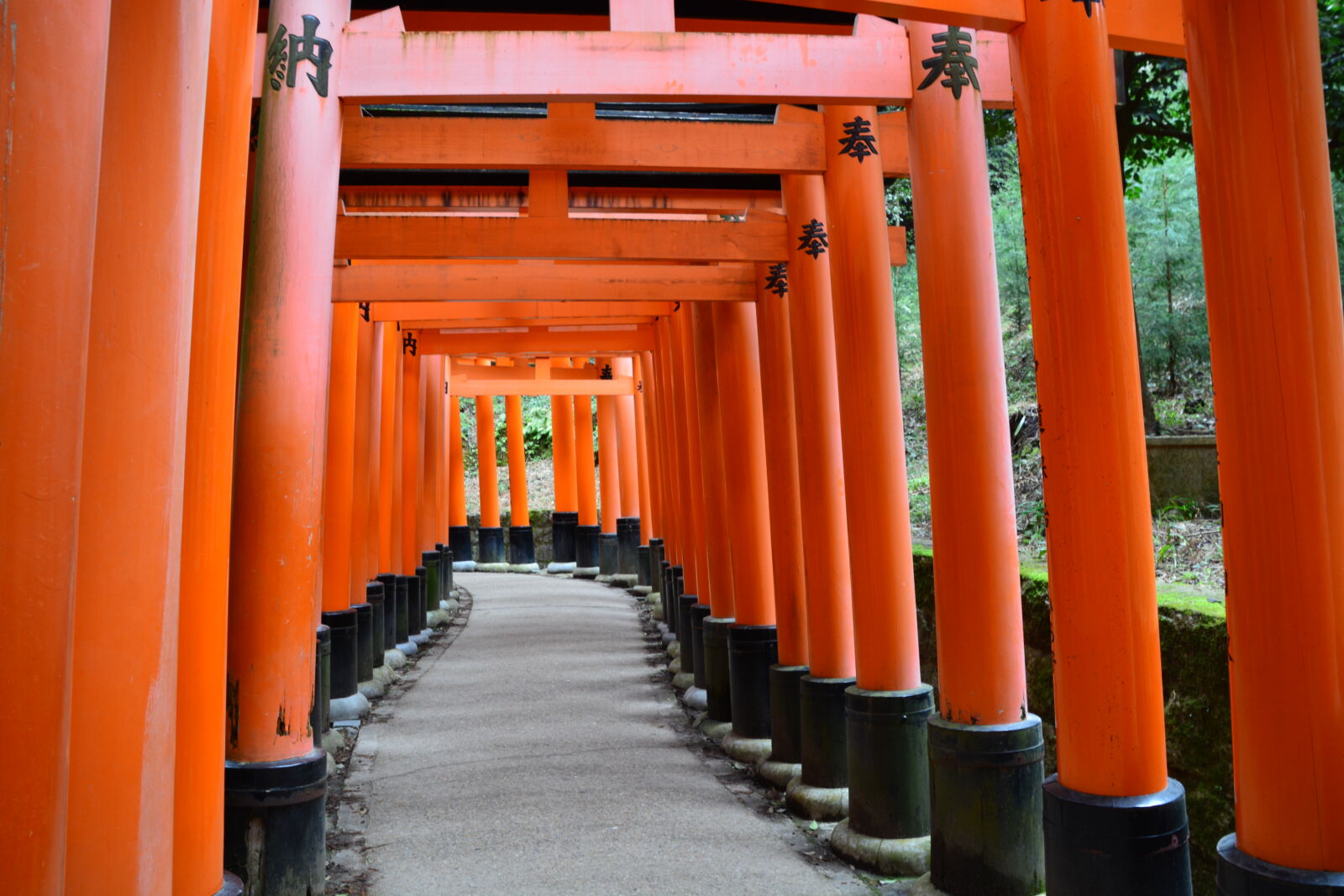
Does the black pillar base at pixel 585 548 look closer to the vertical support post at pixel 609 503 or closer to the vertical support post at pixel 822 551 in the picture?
the vertical support post at pixel 609 503

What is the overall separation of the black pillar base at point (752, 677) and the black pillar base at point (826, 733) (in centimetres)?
159

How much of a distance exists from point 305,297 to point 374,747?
469 centimetres

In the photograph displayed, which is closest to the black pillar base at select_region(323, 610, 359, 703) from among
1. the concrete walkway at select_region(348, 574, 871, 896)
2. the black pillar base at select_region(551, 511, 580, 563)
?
the concrete walkway at select_region(348, 574, 871, 896)

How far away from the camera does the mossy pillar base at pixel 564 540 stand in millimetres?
23078

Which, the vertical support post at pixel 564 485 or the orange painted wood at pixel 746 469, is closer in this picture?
the orange painted wood at pixel 746 469

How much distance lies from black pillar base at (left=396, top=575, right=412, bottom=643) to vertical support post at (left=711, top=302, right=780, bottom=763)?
5.85 meters

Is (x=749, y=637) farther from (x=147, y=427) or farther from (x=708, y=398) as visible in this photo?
(x=147, y=427)

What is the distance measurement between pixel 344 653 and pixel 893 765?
18.4ft

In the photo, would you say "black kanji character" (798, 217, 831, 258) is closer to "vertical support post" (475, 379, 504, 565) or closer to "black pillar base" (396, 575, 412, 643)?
"black pillar base" (396, 575, 412, 643)

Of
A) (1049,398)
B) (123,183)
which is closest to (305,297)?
(123,183)

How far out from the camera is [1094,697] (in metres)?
3.53

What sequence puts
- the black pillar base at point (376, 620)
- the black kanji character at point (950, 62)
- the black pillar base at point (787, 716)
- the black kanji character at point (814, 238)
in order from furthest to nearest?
the black pillar base at point (376, 620), the black pillar base at point (787, 716), the black kanji character at point (814, 238), the black kanji character at point (950, 62)

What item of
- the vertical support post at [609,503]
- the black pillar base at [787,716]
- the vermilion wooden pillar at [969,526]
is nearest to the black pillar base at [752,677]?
the black pillar base at [787,716]

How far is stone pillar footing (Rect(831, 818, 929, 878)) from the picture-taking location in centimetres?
525
